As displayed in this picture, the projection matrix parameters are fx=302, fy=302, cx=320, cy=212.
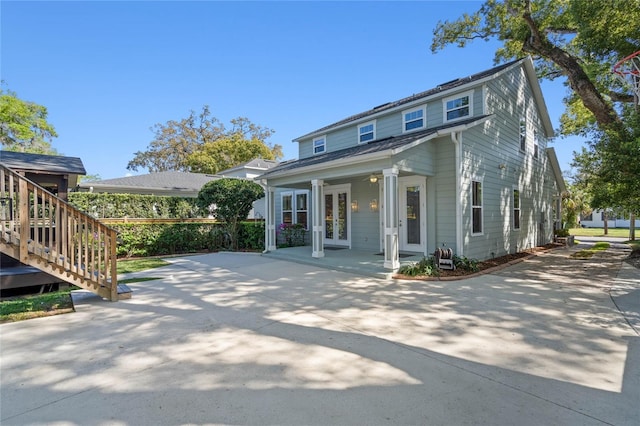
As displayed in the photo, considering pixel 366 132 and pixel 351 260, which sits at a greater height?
pixel 366 132

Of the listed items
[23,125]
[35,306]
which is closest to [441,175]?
[35,306]

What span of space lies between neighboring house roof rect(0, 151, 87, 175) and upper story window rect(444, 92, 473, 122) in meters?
9.85

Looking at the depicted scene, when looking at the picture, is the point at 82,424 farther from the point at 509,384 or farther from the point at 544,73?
the point at 544,73

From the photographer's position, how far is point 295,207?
14.2 m

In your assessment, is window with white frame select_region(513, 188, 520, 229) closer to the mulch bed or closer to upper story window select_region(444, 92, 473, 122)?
the mulch bed

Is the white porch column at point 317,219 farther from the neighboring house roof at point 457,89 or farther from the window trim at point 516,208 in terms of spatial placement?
the window trim at point 516,208

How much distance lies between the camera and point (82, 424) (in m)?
2.11

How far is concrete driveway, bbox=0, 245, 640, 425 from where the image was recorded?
7.41ft

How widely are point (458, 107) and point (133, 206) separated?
12449mm

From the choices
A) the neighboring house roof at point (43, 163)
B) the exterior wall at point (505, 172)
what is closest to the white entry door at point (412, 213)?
the exterior wall at point (505, 172)

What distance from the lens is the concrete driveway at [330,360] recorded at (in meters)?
2.26

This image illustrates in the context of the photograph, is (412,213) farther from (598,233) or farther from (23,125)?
(23,125)

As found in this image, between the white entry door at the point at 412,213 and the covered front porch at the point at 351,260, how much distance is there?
0.45 m

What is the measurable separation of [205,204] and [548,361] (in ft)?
39.1
